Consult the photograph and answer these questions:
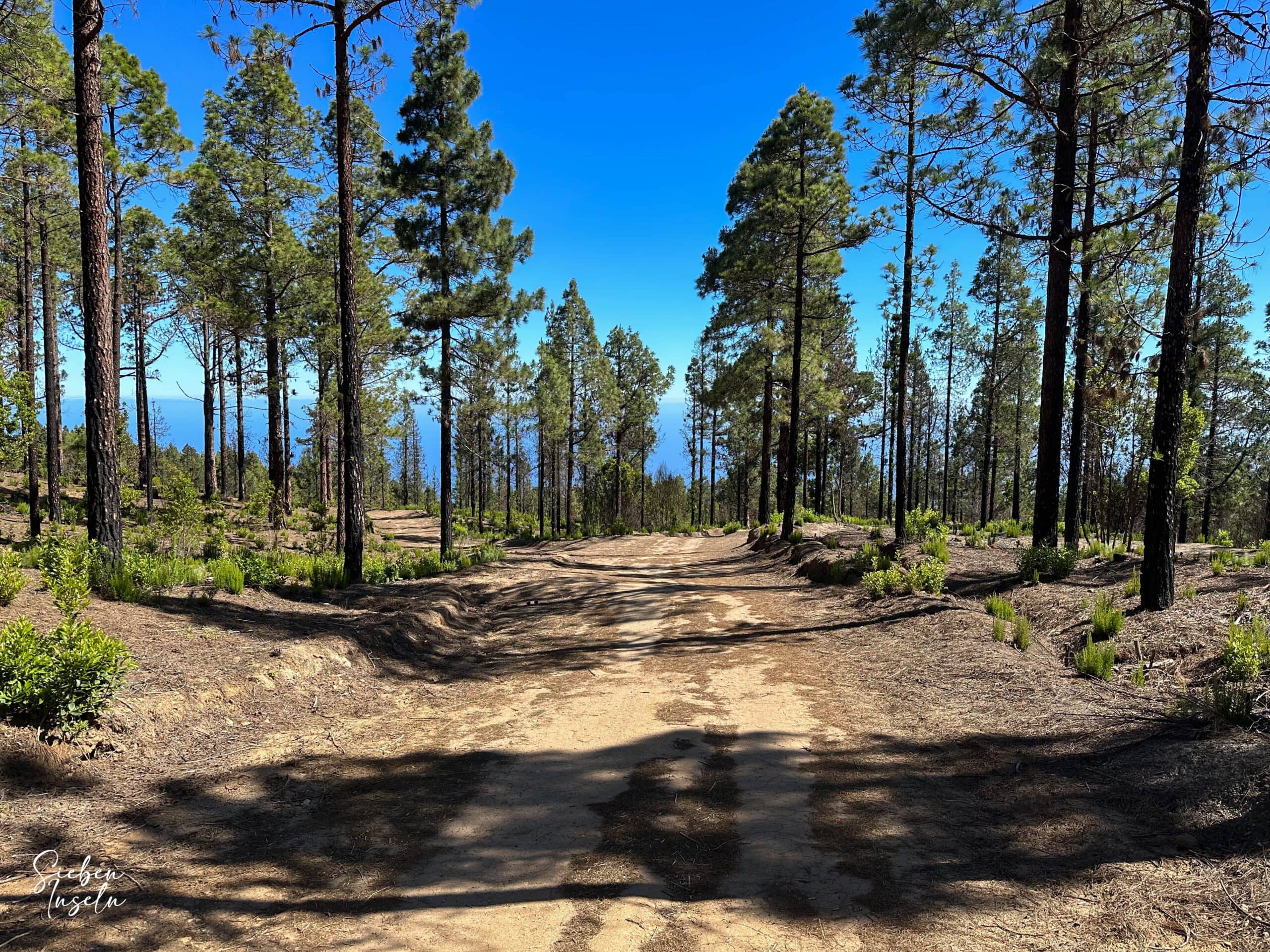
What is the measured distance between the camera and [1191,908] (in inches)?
108

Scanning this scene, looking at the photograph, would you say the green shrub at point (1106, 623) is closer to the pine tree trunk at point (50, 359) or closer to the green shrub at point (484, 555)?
the green shrub at point (484, 555)

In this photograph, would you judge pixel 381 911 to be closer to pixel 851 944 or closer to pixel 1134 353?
pixel 851 944

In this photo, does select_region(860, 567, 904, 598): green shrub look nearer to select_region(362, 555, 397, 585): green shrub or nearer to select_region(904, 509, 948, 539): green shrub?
select_region(904, 509, 948, 539): green shrub

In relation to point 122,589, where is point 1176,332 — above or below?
above

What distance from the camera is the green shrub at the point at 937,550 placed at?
11.0 metres

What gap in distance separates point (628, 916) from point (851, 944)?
39.1 inches

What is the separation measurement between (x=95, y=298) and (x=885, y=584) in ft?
38.0

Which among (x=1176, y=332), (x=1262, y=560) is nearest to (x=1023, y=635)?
(x=1176, y=332)

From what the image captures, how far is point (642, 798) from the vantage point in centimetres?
400

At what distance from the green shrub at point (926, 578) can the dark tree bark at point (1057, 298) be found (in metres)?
1.93

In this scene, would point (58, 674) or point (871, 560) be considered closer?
point (58, 674)

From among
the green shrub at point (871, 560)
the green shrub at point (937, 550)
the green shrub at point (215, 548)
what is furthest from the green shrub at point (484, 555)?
the green shrub at point (937, 550)

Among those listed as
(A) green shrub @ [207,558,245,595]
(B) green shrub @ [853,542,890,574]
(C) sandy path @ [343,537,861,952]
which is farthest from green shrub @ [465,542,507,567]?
(B) green shrub @ [853,542,890,574]
